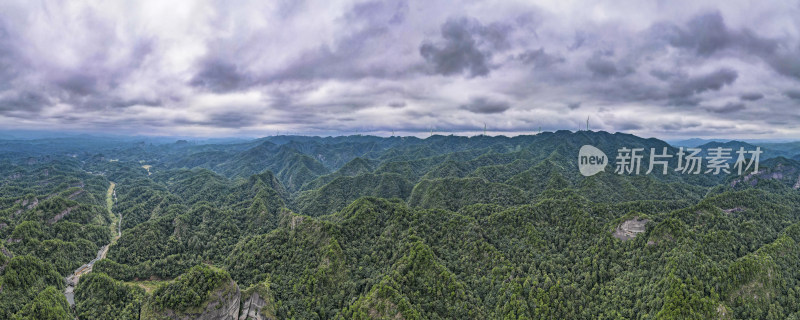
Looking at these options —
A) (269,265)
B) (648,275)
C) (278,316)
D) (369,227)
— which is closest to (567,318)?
(648,275)

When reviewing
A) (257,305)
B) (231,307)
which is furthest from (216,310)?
(257,305)

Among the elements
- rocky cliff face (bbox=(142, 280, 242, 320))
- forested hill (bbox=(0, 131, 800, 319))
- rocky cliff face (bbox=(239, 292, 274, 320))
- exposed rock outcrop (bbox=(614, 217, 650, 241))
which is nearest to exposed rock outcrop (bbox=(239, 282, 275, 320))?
rocky cliff face (bbox=(239, 292, 274, 320))

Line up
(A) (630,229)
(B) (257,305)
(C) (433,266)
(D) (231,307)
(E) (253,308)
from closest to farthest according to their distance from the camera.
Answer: (D) (231,307), (E) (253,308), (B) (257,305), (C) (433,266), (A) (630,229)

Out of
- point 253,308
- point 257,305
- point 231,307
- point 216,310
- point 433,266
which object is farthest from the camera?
point 433,266

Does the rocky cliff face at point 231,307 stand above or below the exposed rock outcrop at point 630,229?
below

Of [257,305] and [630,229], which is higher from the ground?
[630,229]

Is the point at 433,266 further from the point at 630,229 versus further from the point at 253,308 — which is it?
the point at 630,229

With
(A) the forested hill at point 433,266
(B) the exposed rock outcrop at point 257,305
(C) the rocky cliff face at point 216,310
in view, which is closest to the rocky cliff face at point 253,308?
(B) the exposed rock outcrop at point 257,305

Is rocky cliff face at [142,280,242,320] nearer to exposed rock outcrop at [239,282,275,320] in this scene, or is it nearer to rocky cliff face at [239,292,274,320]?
rocky cliff face at [239,292,274,320]

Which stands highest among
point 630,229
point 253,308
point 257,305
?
point 630,229

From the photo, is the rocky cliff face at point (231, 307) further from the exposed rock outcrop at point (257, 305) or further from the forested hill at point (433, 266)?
the forested hill at point (433, 266)

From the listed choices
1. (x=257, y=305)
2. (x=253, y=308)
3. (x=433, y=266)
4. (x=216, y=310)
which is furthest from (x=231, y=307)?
(x=433, y=266)

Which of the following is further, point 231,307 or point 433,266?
point 433,266

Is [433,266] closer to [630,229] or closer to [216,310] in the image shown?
[216,310]
